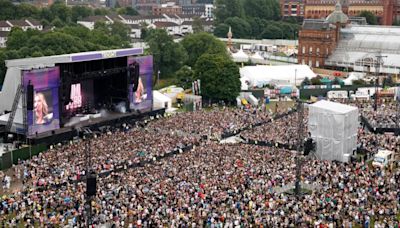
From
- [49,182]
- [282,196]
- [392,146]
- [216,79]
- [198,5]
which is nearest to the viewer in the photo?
[282,196]

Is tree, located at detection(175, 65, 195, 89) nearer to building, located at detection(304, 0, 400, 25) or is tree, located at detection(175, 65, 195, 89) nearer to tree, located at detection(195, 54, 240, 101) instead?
tree, located at detection(195, 54, 240, 101)

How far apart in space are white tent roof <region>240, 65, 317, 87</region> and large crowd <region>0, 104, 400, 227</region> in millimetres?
26252

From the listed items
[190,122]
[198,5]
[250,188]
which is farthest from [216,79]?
[198,5]

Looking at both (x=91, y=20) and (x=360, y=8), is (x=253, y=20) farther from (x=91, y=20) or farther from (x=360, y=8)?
(x=91, y=20)

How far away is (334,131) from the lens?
34.3 metres

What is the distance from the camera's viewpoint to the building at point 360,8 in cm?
10281

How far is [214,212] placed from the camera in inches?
909

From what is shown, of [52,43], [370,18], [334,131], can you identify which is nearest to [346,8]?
[370,18]

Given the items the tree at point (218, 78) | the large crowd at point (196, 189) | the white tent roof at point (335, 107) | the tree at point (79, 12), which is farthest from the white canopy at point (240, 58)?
the large crowd at point (196, 189)

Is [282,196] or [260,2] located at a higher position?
[260,2]

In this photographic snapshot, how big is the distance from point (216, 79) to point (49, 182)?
1108 inches

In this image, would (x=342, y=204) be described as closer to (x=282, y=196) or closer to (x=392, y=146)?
(x=282, y=196)

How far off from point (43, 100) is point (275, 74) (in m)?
31.9

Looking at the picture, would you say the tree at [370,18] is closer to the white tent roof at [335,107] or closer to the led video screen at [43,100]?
the white tent roof at [335,107]
